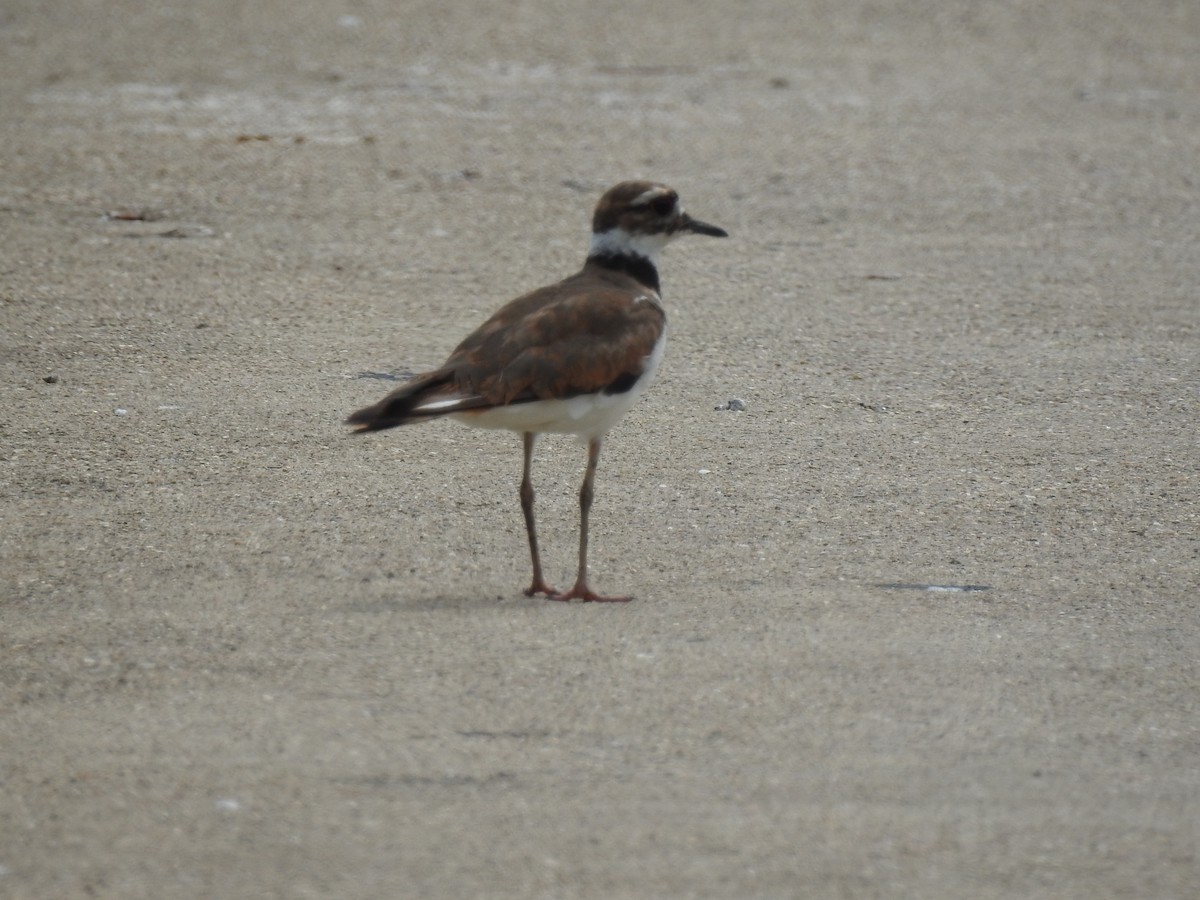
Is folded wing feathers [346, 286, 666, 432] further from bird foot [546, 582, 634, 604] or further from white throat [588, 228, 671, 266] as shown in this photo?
bird foot [546, 582, 634, 604]

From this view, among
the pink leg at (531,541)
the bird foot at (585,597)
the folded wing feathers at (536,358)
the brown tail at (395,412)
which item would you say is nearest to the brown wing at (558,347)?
the folded wing feathers at (536,358)

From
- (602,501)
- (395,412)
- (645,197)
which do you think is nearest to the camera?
(395,412)

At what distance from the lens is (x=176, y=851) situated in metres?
4.21

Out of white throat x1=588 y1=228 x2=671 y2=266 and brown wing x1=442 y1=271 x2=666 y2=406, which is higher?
white throat x1=588 y1=228 x2=671 y2=266

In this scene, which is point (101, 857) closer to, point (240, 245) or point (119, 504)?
point (119, 504)

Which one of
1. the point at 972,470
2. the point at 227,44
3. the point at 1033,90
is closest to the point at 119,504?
the point at 972,470

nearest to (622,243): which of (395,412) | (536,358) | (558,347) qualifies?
(558,347)

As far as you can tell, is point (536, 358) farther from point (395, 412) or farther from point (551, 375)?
point (395, 412)

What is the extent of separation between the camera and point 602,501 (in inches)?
275

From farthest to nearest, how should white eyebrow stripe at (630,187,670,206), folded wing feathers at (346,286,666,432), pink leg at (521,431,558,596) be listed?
1. white eyebrow stripe at (630,187,670,206)
2. pink leg at (521,431,558,596)
3. folded wing feathers at (346,286,666,432)

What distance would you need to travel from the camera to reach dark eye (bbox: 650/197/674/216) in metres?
6.82

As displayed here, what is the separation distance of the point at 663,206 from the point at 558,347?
1.11 m

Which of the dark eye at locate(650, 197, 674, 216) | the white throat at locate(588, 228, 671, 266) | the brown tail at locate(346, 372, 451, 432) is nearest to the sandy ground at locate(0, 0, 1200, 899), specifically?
the brown tail at locate(346, 372, 451, 432)

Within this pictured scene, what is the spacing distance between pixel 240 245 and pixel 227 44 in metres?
5.34
